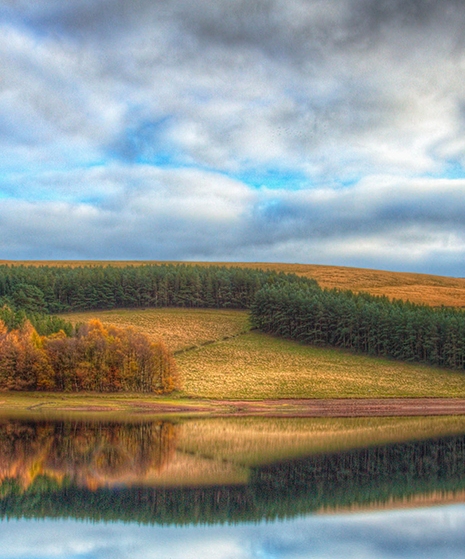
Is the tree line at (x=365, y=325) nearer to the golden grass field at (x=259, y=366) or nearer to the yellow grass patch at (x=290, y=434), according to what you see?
the golden grass field at (x=259, y=366)

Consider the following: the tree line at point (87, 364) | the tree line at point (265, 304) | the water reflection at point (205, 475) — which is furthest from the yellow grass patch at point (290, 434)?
the tree line at point (265, 304)

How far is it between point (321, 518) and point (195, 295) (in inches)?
4661

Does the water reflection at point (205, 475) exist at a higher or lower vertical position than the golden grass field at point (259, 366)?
higher

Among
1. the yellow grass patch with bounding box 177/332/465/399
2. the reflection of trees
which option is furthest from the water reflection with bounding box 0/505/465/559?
the yellow grass patch with bounding box 177/332/465/399

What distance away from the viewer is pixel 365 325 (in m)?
105

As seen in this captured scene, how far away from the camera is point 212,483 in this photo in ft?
90.8

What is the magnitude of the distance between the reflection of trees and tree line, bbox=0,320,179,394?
21.7 metres

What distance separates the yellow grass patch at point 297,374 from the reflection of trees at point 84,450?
25295mm

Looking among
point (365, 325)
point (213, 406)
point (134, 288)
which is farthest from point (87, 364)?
point (134, 288)

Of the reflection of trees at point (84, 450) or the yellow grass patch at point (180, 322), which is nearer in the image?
the reflection of trees at point (84, 450)

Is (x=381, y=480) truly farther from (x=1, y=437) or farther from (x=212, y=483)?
(x=1, y=437)

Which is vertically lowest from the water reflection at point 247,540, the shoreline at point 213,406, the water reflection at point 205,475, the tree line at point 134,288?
the shoreline at point 213,406

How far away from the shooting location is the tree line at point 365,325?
Answer: 321 feet

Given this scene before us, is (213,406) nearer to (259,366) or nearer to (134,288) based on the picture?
(259,366)
